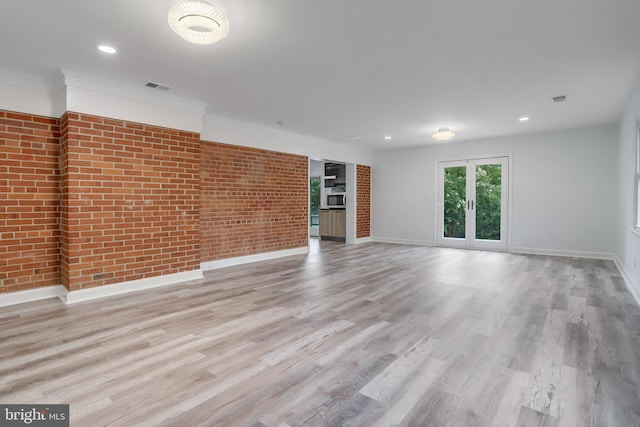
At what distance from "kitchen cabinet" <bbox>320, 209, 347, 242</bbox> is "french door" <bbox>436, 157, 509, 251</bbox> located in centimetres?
241

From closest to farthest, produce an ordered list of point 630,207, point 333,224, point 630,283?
point 630,283 → point 630,207 → point 333,224

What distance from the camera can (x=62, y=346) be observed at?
90.0 inches

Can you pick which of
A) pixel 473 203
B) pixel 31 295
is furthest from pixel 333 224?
pixel 31 295

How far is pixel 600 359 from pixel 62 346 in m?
3.70

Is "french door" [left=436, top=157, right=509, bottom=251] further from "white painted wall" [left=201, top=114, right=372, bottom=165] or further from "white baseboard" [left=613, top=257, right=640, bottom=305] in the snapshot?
"white painted wall" [left=201, top=114, right=372, bottom=165]

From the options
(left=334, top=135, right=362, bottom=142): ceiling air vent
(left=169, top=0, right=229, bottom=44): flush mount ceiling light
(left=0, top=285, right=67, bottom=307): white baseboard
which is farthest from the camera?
(left=334, top=135, right=362, bottom=142): ceiling air vent

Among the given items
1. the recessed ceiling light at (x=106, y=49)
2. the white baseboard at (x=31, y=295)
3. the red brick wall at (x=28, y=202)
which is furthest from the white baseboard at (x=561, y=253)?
the red brick wall at (x=28, y=202)

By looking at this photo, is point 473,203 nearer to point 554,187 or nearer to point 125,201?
point 554,187

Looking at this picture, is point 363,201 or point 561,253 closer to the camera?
point 561,253

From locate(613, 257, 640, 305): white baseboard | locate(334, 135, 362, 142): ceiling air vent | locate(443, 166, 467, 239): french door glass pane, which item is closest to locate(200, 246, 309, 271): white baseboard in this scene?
locate(334, 135, 362, 142): ceiling air vent

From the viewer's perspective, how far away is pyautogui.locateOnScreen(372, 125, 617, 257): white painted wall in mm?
5668

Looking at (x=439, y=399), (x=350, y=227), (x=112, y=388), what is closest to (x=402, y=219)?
(x=350, y=227)

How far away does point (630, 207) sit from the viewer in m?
4.04

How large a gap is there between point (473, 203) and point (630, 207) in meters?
3.07
